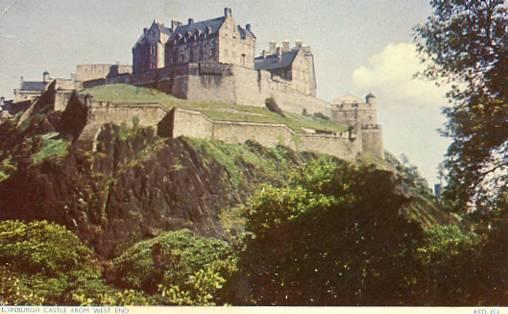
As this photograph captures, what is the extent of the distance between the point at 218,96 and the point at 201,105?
0.94 meters

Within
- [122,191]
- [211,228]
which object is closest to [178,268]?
[211,228]

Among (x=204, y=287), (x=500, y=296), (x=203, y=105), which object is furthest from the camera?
(x=203, y=105)

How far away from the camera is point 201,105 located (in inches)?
224

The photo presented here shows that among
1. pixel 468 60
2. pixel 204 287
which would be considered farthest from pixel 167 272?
pixel 468 60

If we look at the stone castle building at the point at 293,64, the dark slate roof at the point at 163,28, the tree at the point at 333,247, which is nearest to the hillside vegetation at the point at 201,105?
the stone castle building at the point at 293,64

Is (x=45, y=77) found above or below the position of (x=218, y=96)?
below

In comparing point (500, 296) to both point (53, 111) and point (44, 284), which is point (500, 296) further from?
point (53, 111)

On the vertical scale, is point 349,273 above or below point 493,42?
below

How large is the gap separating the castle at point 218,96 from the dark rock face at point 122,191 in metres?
0.27

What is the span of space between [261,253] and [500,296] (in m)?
1.66

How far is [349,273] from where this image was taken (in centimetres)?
376

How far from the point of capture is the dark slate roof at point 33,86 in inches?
187

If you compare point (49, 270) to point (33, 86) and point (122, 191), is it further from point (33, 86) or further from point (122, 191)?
point (33, 86)

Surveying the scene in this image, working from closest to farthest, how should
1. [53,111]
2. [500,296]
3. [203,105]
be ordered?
[500,296] → [53,111] → [203,105]
